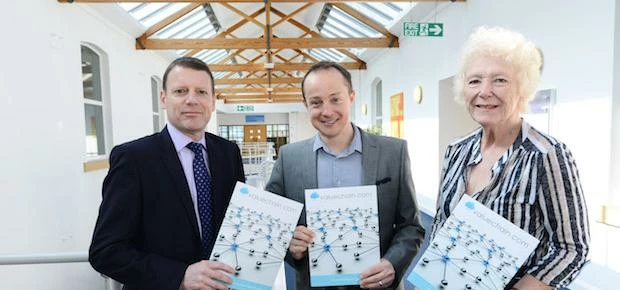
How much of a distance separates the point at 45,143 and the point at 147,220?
3.69 m

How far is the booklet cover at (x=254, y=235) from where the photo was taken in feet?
3.61

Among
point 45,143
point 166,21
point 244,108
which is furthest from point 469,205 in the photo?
point 244,108

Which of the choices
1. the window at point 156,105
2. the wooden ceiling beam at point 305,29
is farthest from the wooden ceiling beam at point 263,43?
the window at point 156,105

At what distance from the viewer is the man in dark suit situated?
108cm

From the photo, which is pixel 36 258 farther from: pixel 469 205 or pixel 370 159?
pixel 469 205

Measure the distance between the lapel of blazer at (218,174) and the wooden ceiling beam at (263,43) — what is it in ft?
20.6

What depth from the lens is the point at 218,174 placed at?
127 centimetres

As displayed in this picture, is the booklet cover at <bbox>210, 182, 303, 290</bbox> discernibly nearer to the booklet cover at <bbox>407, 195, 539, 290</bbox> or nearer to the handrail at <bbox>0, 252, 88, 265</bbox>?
the booklet cover at <bbox>407, 195, 539, 290</bbox>

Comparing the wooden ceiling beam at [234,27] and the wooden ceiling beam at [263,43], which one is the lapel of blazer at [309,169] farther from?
the wooden ceiling beam at [234,27]

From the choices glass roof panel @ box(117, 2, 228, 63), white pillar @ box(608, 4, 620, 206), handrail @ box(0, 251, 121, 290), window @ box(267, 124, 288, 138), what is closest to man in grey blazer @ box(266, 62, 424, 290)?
handrail @ box(0, 251, 121, 290)

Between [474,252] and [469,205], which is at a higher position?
[469,205]

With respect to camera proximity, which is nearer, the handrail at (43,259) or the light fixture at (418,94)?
the handrail at (43,259)

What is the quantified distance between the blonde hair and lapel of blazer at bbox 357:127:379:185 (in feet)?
1.58

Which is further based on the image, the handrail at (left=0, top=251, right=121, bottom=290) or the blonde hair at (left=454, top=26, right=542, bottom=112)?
the handrail at (left=0, top=251, right=121, bottom=290)
